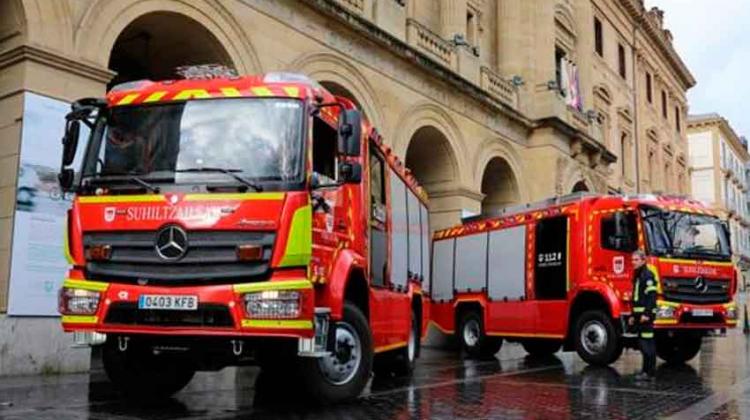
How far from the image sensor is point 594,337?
1484cm

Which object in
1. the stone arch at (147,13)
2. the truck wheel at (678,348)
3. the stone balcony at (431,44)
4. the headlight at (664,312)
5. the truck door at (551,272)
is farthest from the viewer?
the stone balcony at (431,44)

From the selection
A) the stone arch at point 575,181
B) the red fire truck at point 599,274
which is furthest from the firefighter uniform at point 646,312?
the stone arch at point 575,181

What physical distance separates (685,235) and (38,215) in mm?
10817

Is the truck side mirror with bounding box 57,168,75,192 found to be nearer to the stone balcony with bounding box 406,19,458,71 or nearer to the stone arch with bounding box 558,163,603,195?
the stone balcony with bounding box 406,19,458,71

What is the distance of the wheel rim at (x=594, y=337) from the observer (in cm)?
1466

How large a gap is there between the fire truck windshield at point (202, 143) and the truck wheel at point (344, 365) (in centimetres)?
170

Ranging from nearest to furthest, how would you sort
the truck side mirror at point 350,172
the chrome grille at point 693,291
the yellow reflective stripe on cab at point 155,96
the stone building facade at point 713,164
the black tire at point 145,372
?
the truck side mirror at point 350,172
the yellow reflective stripe on cab at point 155,96
the black tire at point 145,372
the chrome grille at point 693,291
the stone building facade at point 713,164

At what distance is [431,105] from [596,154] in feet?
42.0

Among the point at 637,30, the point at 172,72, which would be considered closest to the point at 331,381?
the point at 172,72

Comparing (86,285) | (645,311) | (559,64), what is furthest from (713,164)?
(86,285)

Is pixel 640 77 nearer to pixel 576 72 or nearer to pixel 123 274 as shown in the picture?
pixel 576 72

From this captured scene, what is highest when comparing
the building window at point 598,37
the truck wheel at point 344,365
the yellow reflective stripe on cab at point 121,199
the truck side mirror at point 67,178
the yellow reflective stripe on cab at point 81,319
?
the building window at point 598,37

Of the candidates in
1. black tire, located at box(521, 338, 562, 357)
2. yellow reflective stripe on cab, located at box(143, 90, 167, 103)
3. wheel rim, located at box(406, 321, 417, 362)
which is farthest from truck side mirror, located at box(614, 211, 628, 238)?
yellow reflective stripe on cab, located at box(143, 90, 167, 103)

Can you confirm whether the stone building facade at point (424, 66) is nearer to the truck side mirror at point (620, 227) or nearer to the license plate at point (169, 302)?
the license plate at point (169, 302)
